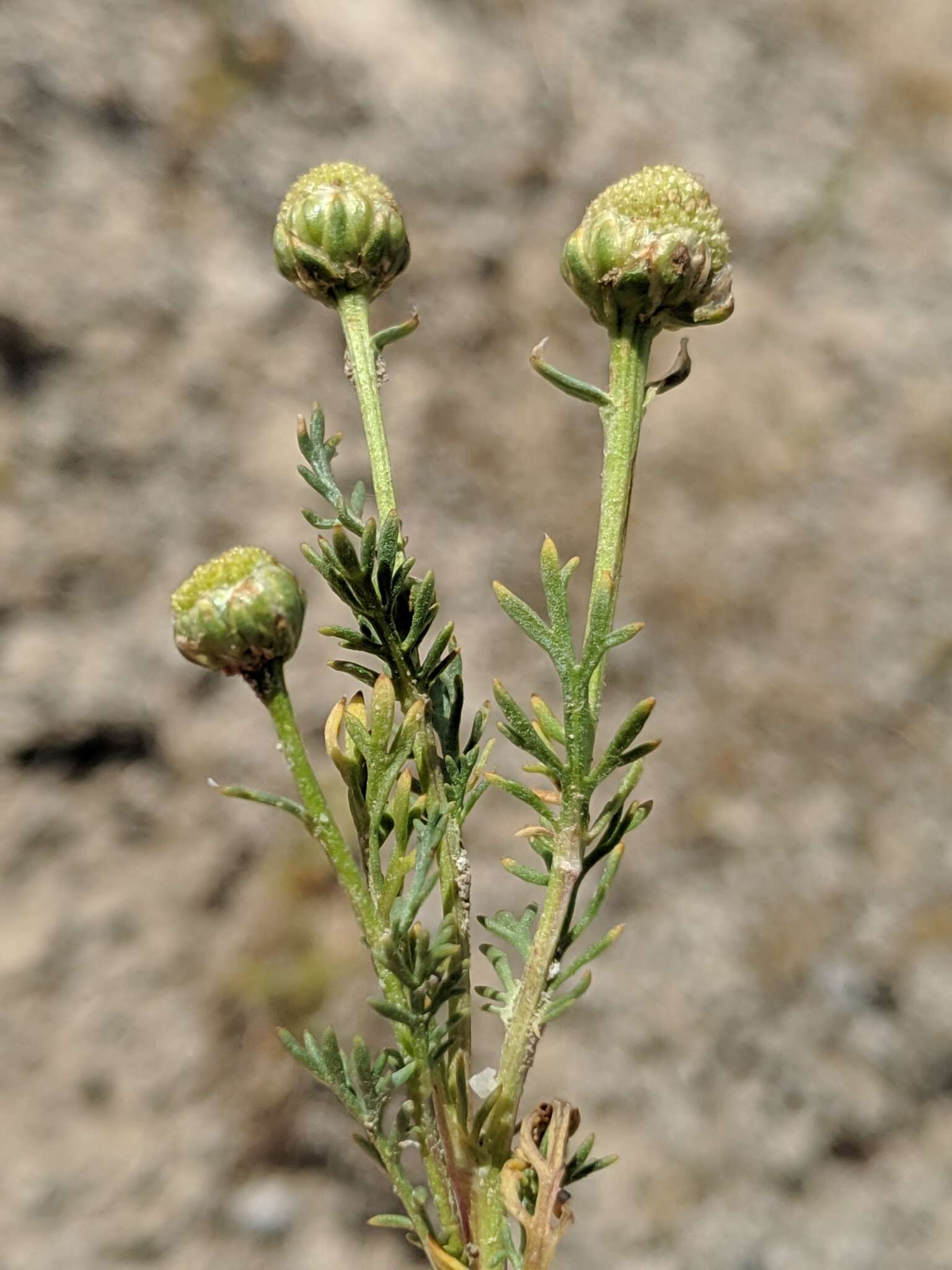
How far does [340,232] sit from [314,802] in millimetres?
366

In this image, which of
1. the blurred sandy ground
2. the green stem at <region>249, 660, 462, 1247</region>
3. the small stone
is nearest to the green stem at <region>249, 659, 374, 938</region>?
the green stem at <region>249, 660, 462, 1247</region>

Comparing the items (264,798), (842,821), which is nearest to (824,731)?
(842,821)

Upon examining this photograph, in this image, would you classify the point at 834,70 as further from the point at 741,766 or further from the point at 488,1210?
the point at 488,1210

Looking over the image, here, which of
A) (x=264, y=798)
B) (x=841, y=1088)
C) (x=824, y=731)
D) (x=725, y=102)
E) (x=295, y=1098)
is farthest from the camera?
(x=725, y=102)

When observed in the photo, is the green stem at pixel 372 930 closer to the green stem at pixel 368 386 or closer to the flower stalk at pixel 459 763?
the flower stalk at pixel 459 763

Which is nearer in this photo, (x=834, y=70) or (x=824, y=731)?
(x=824, y=731)

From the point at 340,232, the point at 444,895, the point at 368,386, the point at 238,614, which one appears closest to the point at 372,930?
the point at 444,895

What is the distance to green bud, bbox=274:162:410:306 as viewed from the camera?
635mm

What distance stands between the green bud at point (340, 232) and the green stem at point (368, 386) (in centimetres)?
2

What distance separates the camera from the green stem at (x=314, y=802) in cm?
51

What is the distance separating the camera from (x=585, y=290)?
1.90 ft

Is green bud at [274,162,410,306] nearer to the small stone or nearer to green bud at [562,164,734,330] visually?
green bud at [562,164,734,330]

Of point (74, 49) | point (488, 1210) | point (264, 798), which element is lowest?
point (488, 1210)

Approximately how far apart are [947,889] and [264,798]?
1.88 m
